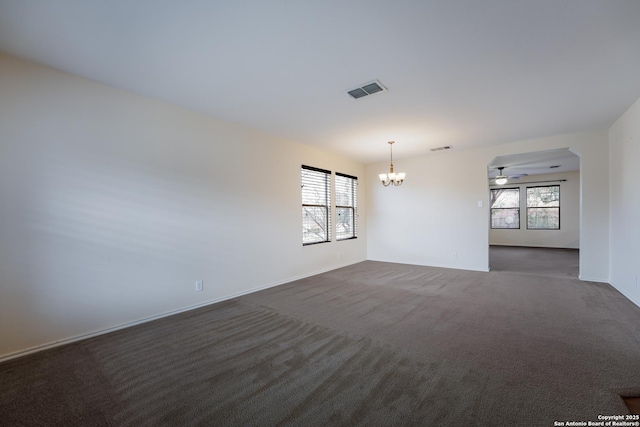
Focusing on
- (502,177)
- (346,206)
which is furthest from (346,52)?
(502,177)

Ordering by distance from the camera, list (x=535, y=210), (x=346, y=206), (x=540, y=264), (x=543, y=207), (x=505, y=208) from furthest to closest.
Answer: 1. (x=505, y=208)
2. (x=535, y=210)
3. (x=543, y=207)
4. (x=346, y=206)
5. (x=540, y=264)

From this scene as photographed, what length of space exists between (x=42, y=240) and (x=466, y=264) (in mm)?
6573

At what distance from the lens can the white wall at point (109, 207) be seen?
2.27m

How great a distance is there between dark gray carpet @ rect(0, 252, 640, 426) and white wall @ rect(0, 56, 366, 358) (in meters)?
0.39

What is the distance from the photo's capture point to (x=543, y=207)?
913 centimetres

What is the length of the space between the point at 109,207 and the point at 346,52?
2.80 metres

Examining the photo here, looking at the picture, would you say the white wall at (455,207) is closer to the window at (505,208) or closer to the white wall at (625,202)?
the white wall at (625,202)

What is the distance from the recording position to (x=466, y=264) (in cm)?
557

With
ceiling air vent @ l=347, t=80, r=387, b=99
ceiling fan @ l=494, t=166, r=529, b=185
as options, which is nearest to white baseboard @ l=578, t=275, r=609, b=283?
ceiling fan @ l=494, t=166, r=529, b=185

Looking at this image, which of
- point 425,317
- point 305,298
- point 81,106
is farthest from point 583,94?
point 81,106

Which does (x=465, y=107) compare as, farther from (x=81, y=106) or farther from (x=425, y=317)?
(x=81, y=106)

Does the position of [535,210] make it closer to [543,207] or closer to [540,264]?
[543,207]

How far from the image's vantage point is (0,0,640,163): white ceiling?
1.77 m

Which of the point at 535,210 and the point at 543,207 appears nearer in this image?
the point at 543,207
